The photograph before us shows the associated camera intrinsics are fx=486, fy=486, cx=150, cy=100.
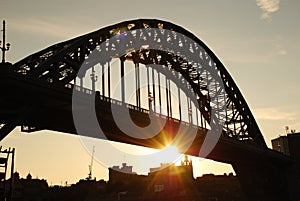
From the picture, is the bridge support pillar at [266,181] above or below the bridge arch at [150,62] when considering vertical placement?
below

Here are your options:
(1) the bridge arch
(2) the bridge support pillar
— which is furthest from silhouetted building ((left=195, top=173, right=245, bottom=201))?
(1) the bridge arch

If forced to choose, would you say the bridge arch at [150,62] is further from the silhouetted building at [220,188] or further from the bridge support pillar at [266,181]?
the silhouetted building at [220,188]

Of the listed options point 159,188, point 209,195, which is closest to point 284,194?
point 209,195

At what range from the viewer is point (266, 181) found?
80.0m

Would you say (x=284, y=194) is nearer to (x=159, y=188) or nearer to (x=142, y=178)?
(x=159, y=188)

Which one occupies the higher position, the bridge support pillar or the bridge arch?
the bridge arch

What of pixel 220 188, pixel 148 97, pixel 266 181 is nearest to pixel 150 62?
pixel 148 97

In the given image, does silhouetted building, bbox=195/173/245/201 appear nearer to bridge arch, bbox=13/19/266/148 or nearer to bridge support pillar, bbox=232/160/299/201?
bridge support pillar, bbox=232/160/299/201

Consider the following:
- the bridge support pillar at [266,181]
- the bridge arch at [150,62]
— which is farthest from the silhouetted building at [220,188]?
the bridge arch at [150,62]

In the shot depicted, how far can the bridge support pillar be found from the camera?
257 feet

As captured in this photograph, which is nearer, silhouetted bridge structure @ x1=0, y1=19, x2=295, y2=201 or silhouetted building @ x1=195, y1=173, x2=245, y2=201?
silhouetted bridge structure @ x1=0, y1=19, x2=295, y2=201

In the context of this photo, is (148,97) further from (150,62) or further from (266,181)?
(266,181)

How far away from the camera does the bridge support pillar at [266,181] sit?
257 ft

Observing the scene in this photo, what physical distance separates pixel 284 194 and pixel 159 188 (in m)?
24.0
